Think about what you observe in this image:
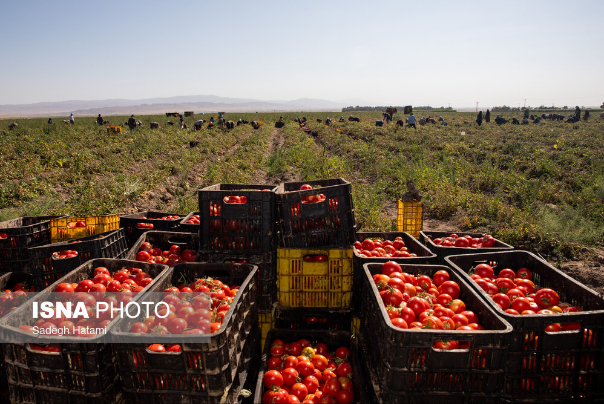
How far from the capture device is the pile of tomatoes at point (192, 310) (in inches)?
108

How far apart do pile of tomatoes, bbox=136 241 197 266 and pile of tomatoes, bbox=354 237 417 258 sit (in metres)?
2.06

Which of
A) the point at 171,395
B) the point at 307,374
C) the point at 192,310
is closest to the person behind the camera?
the point at 171,395

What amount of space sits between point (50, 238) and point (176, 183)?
8.24 metres

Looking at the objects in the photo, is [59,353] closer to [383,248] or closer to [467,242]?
[383,248]

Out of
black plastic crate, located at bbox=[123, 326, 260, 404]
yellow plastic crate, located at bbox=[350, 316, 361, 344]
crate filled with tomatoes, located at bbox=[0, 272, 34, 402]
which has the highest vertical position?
crate filled with tomatoes, located at bbox=[0, 272, 34, 402]

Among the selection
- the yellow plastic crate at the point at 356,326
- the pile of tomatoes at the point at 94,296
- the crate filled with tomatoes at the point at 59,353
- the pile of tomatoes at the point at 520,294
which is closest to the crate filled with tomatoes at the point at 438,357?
the pile of tomatoes at the point at 520,294

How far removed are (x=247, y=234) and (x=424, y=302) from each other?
1.81 meters

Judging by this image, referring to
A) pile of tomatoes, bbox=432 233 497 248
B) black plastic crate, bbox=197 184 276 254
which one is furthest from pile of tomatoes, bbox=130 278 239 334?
pile of tomatoes, bbox=432 233 497 248

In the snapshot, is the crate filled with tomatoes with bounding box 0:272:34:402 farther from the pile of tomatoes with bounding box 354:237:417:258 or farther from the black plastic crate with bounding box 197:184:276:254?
the pile of tomatoes with bounding box 354:237:417:258

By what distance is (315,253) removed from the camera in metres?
3.71

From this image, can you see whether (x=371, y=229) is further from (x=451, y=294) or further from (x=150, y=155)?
(x=150, y=155)

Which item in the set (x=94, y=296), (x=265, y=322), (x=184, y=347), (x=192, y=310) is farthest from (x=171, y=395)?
(x=265, y=322)

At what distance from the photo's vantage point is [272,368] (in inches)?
133

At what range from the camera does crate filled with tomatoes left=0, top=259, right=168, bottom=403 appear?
240cm
